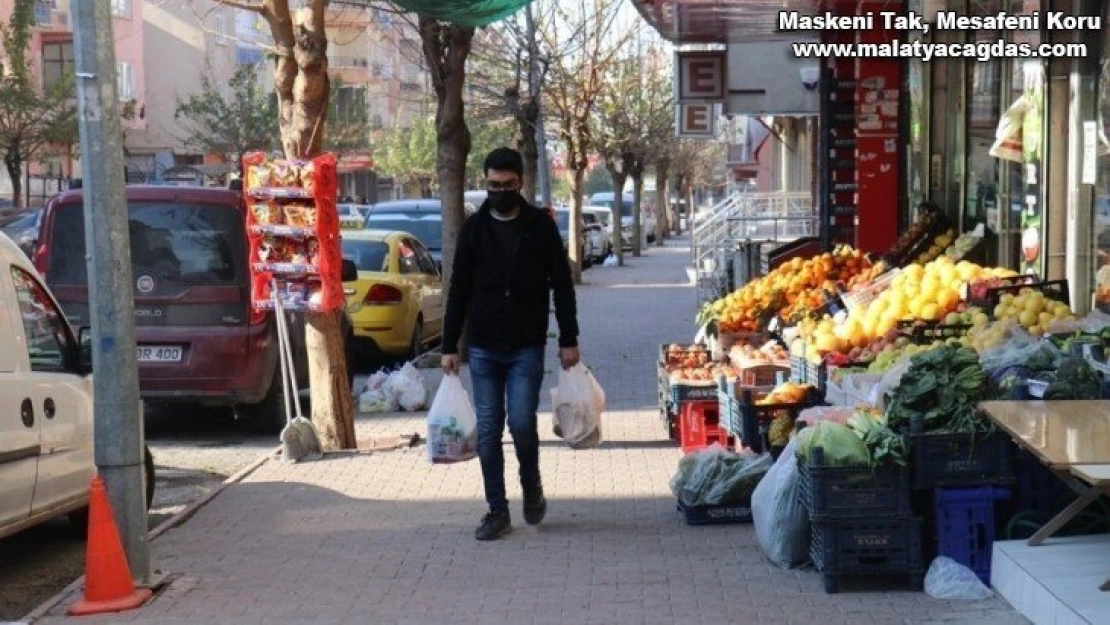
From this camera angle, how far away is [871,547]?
6383 mm

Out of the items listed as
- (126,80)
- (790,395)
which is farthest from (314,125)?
(126,80)

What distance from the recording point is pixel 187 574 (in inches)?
284

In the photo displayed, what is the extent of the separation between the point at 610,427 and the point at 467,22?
3260mm

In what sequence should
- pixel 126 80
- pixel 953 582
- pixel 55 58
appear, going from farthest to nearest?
pixel 126 80 → pixel 55 58 → pixel 953 582

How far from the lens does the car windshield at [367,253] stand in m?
16.9

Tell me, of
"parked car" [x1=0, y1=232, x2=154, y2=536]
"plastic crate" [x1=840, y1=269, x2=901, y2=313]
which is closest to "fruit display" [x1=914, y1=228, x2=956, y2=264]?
"plastic crate" [x1=840, y1=269, x2=901, y2=313]

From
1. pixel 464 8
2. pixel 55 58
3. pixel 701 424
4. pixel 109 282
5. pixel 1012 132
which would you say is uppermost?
pixel 55 58

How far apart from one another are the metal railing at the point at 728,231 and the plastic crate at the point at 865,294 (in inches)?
397

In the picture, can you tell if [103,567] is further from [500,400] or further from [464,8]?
[464,8]

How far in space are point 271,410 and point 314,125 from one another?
2.73 m

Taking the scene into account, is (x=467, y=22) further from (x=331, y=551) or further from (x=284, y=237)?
(x=331, y=551)

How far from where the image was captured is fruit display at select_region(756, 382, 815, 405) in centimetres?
866

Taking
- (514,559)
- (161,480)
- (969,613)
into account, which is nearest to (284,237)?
(161,480)

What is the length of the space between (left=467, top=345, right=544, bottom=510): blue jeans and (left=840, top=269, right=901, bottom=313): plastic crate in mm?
3738
